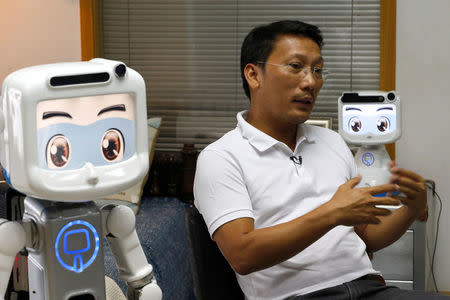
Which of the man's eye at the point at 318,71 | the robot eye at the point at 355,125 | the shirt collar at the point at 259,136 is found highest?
the man's eye at the point at 318,71

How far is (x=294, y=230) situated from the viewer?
5.03 feet

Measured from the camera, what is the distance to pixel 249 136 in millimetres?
1823

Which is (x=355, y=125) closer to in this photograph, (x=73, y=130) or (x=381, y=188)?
(x=381, y=188)

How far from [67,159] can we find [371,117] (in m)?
1.61

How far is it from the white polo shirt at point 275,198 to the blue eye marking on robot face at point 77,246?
0.43 m

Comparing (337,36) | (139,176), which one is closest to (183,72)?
(337,36)

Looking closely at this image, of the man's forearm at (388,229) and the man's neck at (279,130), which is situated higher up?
the man's neck at (279,130)

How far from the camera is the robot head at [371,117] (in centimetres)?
257

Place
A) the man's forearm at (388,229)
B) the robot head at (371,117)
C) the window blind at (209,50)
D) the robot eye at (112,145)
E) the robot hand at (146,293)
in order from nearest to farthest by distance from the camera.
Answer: the robot eye at (112,145)
the robot hand at (146,293)
the man's forearm at (388,229)
the robot head at (371,117)
the window blind at (209,50)

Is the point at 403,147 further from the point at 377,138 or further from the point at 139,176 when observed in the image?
the point at 139,176

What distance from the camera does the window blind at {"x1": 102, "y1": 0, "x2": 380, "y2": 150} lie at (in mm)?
3521

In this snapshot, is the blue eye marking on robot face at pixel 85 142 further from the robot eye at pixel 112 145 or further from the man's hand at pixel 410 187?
the man's hand at pixel 410 187

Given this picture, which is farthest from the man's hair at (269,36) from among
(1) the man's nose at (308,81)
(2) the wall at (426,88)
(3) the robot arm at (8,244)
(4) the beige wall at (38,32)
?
(4) the beige wall at (38,32)

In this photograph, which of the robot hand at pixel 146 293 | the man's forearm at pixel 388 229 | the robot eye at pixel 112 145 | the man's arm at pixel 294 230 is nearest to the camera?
the robot eye at pixel 112 145
